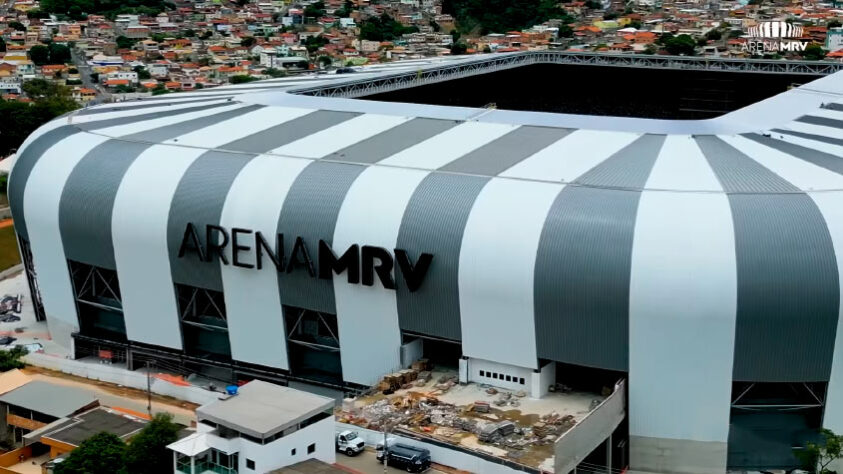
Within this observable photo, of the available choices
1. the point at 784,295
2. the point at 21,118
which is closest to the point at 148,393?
the point at 784,295

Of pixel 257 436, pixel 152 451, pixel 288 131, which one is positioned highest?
pixel 288 131

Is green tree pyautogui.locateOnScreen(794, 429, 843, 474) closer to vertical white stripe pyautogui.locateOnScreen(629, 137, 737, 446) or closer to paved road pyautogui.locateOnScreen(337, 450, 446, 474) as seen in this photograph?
vertical white stripe pyautogui.locateOnScreen(629, 137, 737, 446)

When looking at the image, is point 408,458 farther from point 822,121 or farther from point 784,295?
point 822,121

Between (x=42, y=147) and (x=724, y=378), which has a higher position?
(x=42, y=147)

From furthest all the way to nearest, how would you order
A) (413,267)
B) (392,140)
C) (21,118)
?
(21,118) → (392,140) → (413,267)

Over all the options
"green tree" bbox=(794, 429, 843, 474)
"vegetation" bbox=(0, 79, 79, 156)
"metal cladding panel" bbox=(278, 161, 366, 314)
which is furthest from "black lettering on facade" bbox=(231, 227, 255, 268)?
"vegetation" bbox=(0, 79, 79, 156)

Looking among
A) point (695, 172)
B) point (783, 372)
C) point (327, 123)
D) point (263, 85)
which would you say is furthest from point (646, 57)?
point (783, 372)

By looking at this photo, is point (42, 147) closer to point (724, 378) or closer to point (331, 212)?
point (331, 212)
